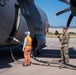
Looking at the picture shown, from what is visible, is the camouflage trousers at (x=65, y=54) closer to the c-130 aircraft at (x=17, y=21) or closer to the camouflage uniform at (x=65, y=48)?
the camouflage uniform at (x=65, y=48)

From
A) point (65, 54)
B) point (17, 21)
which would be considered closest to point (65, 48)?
point (65, 54)

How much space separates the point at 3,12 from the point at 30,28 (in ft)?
13.6

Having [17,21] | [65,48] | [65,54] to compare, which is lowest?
[65,54]

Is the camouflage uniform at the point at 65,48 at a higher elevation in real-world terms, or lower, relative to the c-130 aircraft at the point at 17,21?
lower

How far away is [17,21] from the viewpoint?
11930 mm

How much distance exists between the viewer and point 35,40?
15070mm

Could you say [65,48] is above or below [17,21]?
below

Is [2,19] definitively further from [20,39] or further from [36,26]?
[36,26]

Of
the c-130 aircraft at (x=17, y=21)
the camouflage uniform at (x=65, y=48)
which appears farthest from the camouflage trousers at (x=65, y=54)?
the c-130 aircraft at (x=17, y=21)

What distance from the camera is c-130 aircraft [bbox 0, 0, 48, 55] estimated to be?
1027cm

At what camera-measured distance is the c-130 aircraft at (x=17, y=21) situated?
10.3 metres

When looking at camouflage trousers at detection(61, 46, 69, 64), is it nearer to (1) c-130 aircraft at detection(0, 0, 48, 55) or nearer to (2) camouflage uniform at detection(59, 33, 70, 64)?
(2) camouflage uniform at detection(59, 33, 70, 64)

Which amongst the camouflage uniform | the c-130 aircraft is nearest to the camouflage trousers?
the camouflage uniform

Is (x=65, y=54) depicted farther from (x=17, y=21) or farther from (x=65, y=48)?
(x=17, y=21)
